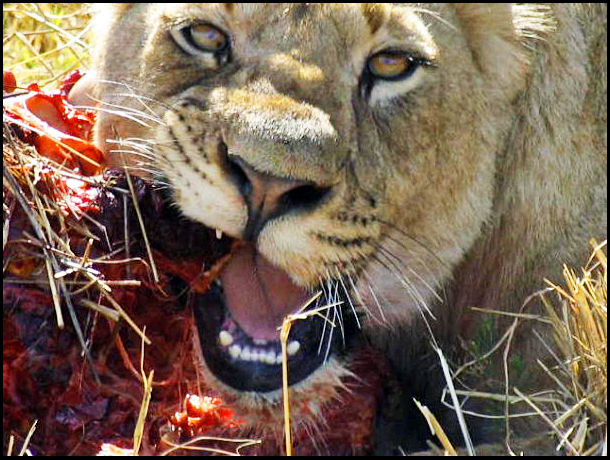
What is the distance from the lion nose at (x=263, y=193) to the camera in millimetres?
2414

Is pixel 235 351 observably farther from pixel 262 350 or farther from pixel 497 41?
pixel 497 41

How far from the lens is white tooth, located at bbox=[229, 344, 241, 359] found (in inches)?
107

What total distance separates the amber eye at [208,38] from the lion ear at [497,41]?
64 cm

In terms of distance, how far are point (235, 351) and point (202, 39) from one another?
0.79 m

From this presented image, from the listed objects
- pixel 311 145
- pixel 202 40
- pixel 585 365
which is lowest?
pixel 585 365

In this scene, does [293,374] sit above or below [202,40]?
below

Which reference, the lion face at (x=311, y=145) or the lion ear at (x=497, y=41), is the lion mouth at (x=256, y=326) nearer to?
the lion face at (x=311, y=145)

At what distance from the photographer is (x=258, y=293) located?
2791 millimetres

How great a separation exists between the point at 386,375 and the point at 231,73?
996mm

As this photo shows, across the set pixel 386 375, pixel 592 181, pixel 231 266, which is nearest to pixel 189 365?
pixel 231 266

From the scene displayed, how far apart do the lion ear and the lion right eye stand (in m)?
0.64

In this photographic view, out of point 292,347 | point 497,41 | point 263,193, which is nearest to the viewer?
point 263,193

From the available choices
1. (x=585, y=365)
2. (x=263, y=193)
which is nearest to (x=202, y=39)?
(x=263, y=193)

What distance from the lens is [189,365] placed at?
2934 mm
